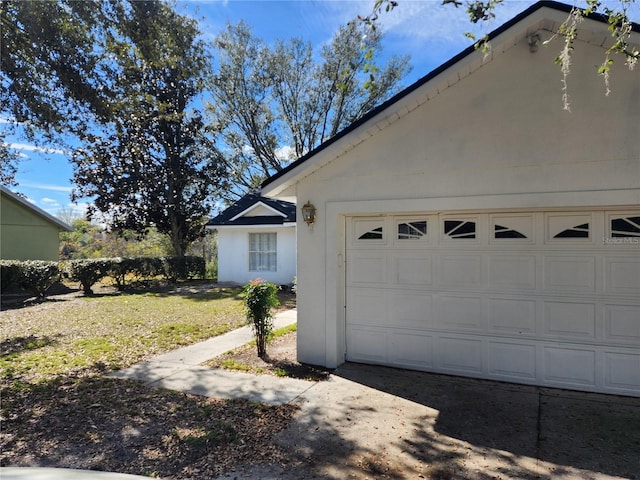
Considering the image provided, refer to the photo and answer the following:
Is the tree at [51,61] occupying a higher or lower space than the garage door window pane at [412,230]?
higher

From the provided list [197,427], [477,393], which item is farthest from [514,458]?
[197,427]

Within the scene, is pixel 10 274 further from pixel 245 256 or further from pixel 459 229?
pixel 459 229

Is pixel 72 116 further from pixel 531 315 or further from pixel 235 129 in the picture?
pixel 235 129

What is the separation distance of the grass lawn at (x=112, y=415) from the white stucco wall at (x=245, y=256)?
338 inches

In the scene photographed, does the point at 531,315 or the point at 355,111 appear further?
the point at 355,111

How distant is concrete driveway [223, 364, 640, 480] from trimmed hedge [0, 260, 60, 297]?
1358cm

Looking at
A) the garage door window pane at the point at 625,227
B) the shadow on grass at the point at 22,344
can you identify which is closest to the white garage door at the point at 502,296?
the garage door window pane at the point at 625,227

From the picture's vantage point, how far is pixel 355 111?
2558 centimetres

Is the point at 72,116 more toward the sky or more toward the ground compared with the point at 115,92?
more toward the ground

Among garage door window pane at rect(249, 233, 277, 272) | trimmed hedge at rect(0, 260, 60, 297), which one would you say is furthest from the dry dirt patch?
trimmed hedge at rect(0, 260, 60, 297)

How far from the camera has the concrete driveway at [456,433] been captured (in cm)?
358

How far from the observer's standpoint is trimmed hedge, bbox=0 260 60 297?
14.2m

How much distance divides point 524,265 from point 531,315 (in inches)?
28.1

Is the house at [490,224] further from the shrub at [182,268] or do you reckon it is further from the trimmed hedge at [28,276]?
the shrub at [182,268]
